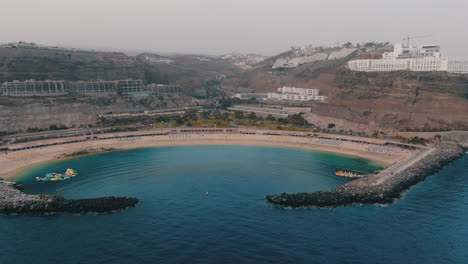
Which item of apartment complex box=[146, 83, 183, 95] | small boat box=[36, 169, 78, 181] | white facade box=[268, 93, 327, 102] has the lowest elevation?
small boat box=[36, 169, 78, 181]

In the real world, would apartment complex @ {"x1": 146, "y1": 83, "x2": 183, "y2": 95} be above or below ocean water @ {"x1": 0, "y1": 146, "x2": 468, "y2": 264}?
above

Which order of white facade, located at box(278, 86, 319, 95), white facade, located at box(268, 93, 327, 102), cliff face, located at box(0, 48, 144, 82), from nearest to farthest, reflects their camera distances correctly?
cliff face, located at box(0, 48, 144, 82) → white facade, located at box(268, 93, 327, 102) → white facade, located at box(278, 86, 319, 95)

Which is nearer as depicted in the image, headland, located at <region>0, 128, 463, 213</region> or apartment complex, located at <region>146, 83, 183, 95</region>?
headland, located at <region>0, 128, 463, 213</region>

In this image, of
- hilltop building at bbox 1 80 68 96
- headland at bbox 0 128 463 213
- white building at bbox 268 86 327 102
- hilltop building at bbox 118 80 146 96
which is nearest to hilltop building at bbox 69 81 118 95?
hilltop building at bbox 118 80 146 96

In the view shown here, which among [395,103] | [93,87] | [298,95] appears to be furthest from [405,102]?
[93,87]

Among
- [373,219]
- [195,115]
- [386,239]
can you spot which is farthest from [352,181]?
[195,115]

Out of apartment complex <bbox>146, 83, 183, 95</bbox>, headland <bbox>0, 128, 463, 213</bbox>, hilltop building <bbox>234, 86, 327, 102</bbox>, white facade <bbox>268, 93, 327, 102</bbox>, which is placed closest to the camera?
headland <bbox>0, 128, 463, 213</bbox>

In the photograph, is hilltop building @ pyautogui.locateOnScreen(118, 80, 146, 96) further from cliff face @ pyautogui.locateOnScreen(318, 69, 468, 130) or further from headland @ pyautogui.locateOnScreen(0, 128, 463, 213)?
cliff face @ pyautogui.locateOnScreen(318, 69, 468, 130)
